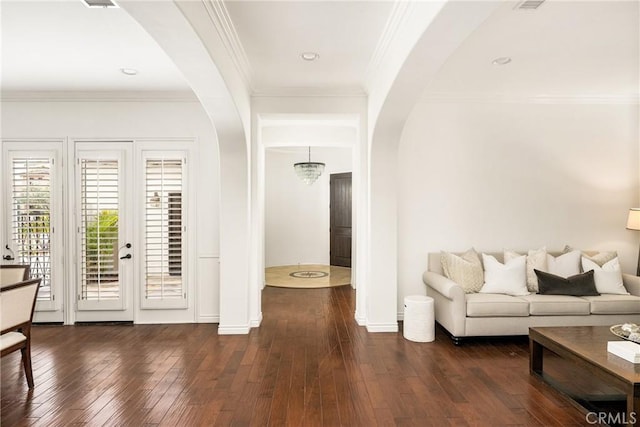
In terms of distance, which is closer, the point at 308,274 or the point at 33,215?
the point at 33,215

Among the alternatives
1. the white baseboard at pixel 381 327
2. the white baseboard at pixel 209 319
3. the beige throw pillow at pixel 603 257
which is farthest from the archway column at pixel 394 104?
the beige throw pillow at pixel 603 257

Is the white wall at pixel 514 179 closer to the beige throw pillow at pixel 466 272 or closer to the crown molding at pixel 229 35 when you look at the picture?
the beige throw pillow at pixel 466 272

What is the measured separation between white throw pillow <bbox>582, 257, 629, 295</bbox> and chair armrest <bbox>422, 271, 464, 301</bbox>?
165cm

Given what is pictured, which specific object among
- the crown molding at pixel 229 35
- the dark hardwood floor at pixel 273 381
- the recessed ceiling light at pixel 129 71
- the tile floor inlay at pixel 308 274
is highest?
the recessed ceiling light at pixel 129 71

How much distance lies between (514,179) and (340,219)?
4.85 meters

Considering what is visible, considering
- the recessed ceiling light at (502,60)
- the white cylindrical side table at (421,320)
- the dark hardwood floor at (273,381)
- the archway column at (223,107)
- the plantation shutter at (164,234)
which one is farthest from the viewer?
the plantation shutter at (164,234)

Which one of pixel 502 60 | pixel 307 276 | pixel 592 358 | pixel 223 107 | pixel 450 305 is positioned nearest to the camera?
pixel 592 358

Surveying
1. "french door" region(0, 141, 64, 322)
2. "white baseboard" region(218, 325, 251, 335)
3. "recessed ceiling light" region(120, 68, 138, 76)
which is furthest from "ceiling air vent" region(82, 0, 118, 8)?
"white baseboard" region(218, 325, 251, 335)

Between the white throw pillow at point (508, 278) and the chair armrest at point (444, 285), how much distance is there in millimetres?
441

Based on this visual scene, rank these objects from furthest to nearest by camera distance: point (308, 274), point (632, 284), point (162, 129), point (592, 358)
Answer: point (308, 274)
point (162, 129)
point (632, 284)
point (592, 358)

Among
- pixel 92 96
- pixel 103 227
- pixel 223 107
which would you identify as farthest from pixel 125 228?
pixel 223 107

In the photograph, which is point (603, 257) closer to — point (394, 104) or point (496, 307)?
point (496, 307)

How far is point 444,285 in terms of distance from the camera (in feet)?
13.9

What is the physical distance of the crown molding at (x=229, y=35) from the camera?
273 centimetres
